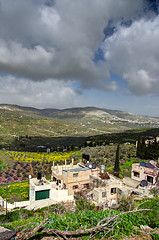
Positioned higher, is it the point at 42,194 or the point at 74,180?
the point at 74,180

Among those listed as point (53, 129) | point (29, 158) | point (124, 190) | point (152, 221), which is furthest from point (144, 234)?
point (53, 129)

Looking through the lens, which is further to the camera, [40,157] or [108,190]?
[40,157]

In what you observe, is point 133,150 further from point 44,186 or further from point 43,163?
point 44,186

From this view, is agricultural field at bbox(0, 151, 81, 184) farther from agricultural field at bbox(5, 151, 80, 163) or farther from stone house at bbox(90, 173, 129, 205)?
stone house at bbox(90, 173, 129, 205)

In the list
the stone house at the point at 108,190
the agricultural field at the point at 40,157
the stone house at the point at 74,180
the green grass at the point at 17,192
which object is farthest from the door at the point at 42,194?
the agricultural field at the point at 40,157

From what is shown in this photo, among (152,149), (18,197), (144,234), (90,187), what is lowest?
(18,197)

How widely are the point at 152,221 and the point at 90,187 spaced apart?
2187 cm

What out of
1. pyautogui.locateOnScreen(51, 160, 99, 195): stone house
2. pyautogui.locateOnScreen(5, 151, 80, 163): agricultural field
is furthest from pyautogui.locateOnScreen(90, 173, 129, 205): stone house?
pyautogui.locateOnScreen(5, 151, 80, 163): agricultural field

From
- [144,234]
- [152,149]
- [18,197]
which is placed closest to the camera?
[144,234]

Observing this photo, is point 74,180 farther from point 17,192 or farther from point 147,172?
point 147,172

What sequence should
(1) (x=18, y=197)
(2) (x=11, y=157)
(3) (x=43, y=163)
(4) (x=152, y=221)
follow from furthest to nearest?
(2) (x=11, y=157)
(3) (x=43, y=163)
(1) (x=18, y=197)
(4) (x=152, y=221)

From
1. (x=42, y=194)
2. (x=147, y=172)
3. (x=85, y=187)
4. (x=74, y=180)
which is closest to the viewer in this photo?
(x=42, y=194)

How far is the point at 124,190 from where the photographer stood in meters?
23.6

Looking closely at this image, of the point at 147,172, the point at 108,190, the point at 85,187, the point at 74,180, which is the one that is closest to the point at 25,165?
the point at 74,180
